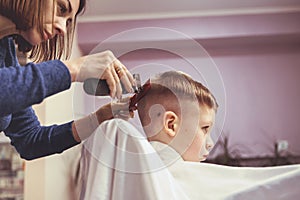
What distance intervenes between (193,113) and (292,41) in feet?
8.53

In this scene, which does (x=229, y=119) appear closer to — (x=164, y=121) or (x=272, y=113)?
(x=272, y=113)

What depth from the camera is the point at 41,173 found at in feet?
7.36

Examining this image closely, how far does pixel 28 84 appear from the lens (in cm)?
65

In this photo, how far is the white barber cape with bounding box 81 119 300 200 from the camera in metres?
0.81

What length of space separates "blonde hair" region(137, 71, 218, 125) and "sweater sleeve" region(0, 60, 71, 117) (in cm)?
30

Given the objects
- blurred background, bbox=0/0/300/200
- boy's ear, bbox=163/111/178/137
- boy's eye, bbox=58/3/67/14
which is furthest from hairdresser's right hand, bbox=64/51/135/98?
blurred background, bbox=0/0/300/200

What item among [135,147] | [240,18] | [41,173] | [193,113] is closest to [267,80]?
[240,18]

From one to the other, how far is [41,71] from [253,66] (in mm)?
2862

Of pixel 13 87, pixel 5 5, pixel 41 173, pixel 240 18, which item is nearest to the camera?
pixel 13 87

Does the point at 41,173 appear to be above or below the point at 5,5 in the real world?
below

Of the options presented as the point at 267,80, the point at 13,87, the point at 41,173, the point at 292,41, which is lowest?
the point at 41,173

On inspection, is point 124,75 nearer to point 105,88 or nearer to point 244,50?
point 105,88

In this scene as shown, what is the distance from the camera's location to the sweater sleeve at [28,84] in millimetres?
644

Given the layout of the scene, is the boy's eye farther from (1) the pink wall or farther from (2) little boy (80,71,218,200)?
(1) the pink wall
